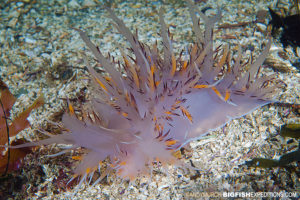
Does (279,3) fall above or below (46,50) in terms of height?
above

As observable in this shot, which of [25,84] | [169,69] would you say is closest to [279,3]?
[169,69]

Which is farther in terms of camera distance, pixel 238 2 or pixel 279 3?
pixel 238 2

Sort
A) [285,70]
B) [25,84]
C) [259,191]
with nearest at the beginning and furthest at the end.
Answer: [259,191] → [285,70] → [25,84]

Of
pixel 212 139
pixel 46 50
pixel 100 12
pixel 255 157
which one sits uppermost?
pixel 100 12

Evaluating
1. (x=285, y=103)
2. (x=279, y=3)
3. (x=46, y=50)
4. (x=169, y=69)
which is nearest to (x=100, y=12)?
(x=46, y=50)

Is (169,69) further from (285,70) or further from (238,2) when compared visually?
(238,2)

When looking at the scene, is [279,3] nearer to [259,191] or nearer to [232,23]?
[232,23]

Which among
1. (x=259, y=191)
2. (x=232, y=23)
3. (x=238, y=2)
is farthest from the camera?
(x=238, y=2)
